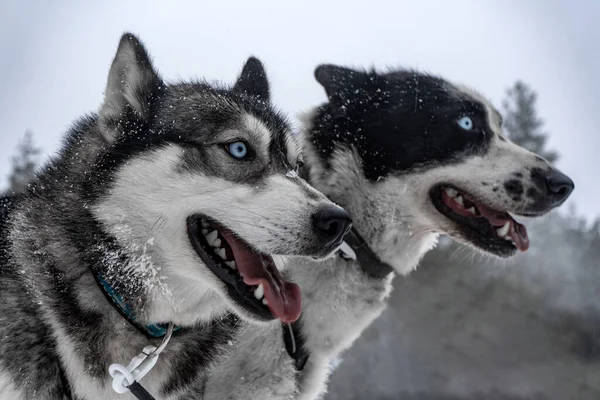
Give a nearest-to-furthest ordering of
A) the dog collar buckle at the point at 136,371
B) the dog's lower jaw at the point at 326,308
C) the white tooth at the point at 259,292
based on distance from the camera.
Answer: the dog collar buckle at the point at 136,371 < the white tooth at the point at 259,292 < the dog's lower jaw at the point at 326,308

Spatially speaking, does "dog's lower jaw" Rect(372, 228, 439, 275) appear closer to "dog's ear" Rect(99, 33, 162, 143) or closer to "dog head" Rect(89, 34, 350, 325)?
"dog head" Rect(89, 34, 350, 325)

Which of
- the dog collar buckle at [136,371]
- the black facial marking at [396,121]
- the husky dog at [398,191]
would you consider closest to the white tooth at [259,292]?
the dog collar buckle at [136,371]

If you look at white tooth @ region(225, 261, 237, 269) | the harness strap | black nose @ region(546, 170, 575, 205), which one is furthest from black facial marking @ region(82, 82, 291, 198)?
black nose @ region(546, 170, 575, 205)

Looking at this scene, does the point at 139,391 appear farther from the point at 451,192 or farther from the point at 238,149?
the point at 451,192

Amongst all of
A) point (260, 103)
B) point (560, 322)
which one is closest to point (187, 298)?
point (260, 103)

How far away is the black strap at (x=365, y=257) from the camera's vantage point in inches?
120

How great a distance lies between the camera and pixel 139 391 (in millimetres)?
1983

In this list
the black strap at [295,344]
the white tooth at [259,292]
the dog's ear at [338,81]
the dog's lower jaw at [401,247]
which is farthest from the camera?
the dog's ear at [338,81]

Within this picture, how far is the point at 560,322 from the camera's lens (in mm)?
14406

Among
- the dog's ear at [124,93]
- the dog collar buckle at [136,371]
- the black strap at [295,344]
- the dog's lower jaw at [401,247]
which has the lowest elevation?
the black strap at [295,344]

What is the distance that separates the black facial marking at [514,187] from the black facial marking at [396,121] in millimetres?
247

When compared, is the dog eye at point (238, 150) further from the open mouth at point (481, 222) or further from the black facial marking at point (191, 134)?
the open mouth at point (481, 222)

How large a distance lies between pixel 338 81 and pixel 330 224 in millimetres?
1618

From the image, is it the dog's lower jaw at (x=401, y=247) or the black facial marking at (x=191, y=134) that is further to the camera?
the dog's lower jaw at (x=401, y=247)
